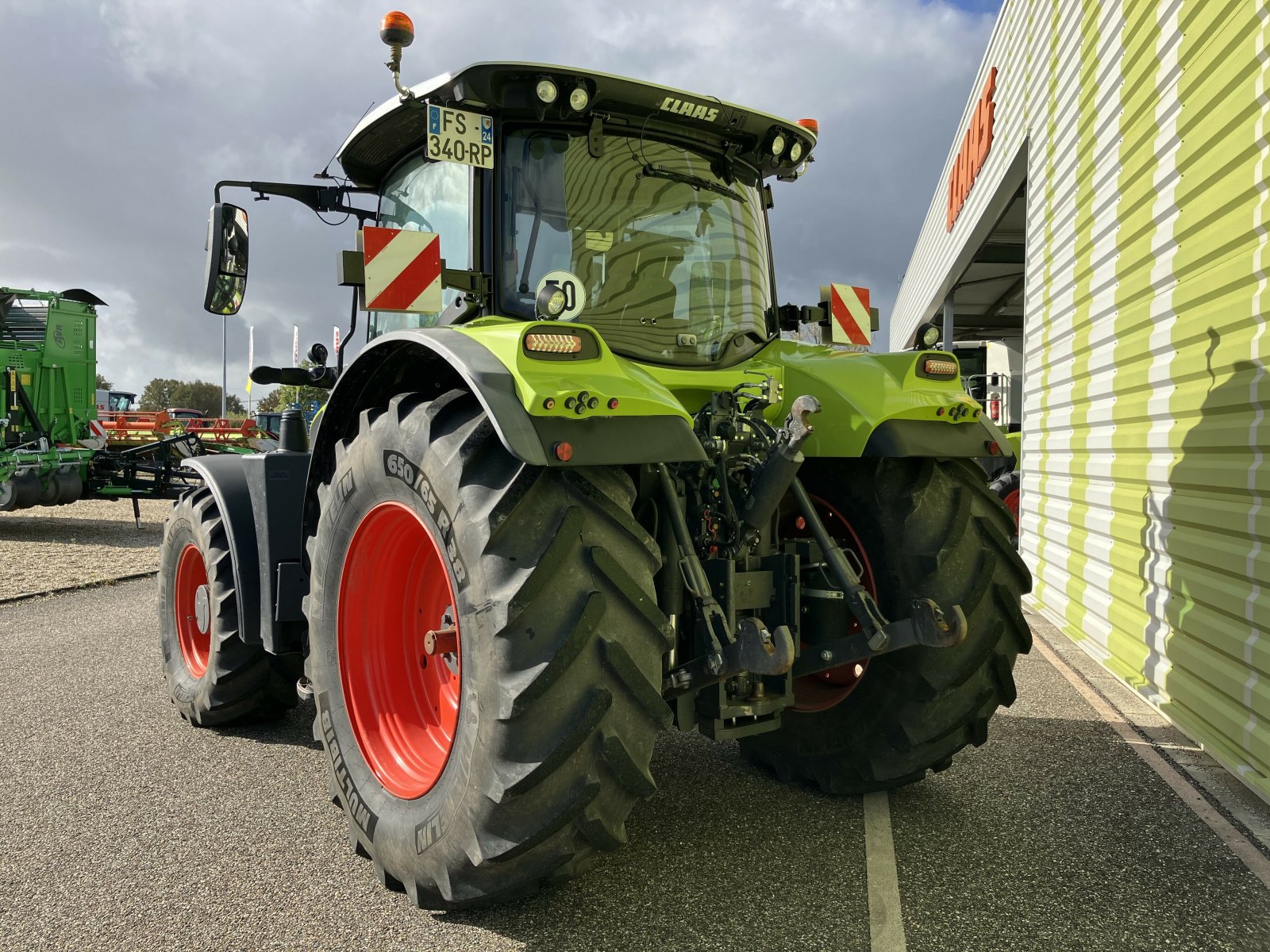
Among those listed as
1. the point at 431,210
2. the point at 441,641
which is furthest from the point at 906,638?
the point at 431,210

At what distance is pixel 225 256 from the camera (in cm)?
355

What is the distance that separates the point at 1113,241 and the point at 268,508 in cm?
525

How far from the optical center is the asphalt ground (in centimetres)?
260

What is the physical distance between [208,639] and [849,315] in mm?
3691

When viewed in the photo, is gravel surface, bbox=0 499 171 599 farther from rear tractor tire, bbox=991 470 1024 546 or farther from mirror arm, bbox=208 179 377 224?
rear tractor tire, bbox=991 470 1024 546

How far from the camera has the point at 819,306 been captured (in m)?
4.45

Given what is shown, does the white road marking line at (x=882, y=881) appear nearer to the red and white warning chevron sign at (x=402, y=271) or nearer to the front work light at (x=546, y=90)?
the red and white warning chevron sign at (x=402, y=271)

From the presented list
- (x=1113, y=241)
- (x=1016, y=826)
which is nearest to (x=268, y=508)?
(x=1016, y=826)

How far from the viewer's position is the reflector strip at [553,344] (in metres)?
2.40

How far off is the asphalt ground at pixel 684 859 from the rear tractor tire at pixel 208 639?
14 centimetres

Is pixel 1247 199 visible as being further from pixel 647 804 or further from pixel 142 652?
pixel 142 652

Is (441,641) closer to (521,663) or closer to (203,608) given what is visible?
(521,663)

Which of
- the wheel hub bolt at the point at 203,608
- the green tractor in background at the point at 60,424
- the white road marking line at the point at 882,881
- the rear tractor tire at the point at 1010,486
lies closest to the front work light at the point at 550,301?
the white road marking line at the point at 882,881

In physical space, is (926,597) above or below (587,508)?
below
